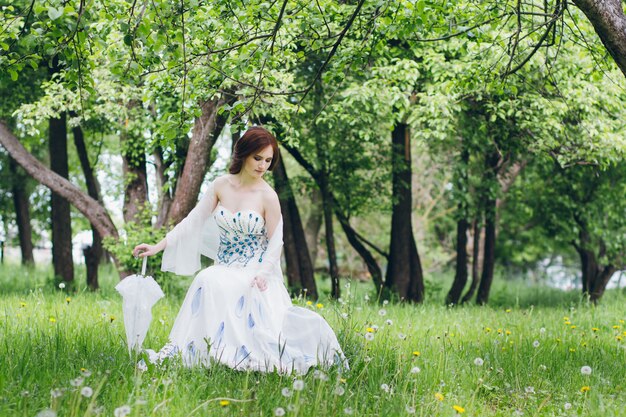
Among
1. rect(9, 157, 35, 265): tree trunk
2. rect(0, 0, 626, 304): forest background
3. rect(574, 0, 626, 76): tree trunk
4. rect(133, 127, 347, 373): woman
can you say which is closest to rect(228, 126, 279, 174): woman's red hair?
rect(133, 127, 347, 373): woman

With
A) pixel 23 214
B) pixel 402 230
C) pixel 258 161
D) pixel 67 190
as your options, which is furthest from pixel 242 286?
pixel 23 214

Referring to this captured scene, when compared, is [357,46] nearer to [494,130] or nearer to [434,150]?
[494,130]

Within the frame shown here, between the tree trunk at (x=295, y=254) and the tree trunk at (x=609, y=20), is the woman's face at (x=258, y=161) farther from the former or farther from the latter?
the tree trunk at (x=295, y=254)

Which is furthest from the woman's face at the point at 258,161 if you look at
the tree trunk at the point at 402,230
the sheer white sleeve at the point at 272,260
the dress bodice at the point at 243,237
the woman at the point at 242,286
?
the tree trunk at the point at 402,230

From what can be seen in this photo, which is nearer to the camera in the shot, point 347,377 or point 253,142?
point 347,377

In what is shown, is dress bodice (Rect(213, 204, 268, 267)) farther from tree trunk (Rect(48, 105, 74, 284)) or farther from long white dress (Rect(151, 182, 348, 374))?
tree trunk (Rect(48, 105, 74, 284))

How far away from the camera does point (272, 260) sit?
17.6ft

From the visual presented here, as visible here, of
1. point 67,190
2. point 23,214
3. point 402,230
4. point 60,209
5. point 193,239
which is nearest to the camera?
point 193,239

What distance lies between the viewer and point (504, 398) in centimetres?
492

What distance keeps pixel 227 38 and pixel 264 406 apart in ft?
10.1

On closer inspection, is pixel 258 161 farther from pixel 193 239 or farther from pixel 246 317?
pixel 246 317

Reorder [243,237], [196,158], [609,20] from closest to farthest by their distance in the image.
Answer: [609,20], [243,237], [196,158]

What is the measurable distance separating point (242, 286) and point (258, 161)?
3.17ft

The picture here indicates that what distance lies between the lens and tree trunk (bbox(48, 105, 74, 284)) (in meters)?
13.9
